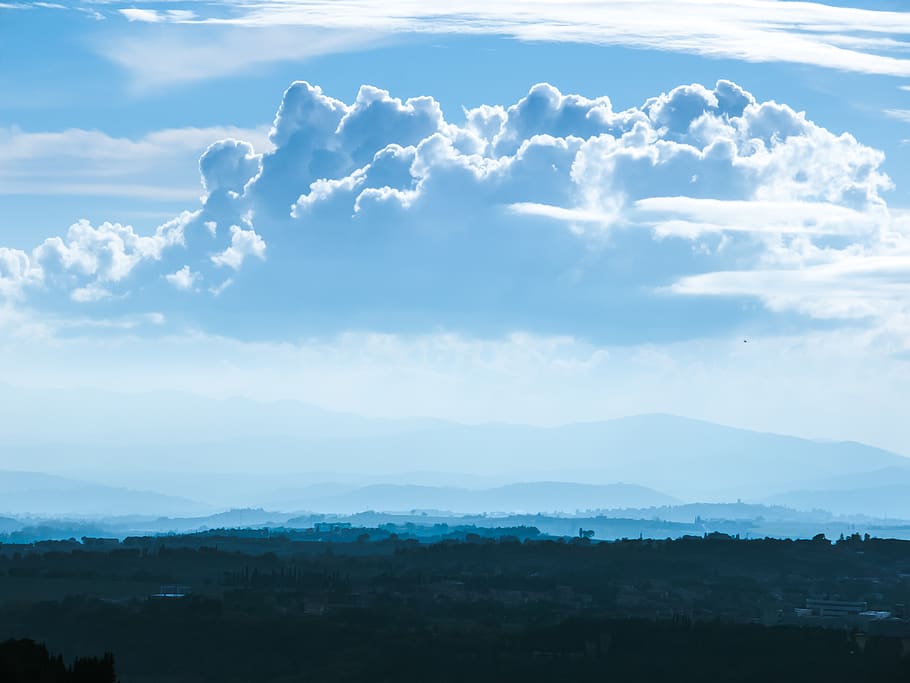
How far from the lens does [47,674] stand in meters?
133

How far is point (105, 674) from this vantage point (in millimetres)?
133250

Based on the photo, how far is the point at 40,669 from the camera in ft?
440

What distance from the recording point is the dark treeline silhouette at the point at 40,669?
130 meters

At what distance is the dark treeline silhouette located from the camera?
130375 millimetres

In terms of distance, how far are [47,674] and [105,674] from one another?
4.39 metres
